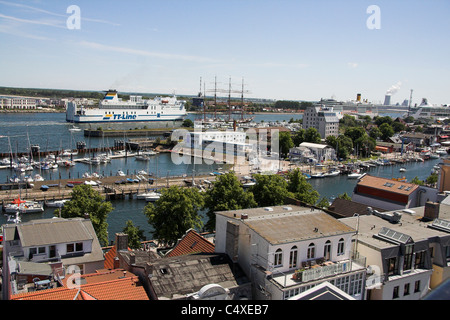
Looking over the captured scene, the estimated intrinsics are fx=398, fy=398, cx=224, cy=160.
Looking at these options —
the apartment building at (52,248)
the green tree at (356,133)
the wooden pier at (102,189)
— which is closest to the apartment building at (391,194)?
the apartment building at (52,248)

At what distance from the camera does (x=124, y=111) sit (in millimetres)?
68250

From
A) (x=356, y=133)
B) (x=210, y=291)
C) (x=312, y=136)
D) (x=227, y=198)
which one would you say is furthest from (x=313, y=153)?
(x=210, y=291)

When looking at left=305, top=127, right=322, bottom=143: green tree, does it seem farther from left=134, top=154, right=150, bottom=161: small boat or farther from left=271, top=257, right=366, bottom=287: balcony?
left=271, top=257, right=366, bottom=287: balcony

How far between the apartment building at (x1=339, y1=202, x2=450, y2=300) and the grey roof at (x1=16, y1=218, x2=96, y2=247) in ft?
19.5

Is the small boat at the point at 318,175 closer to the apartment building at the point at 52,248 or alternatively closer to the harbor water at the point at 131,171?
the harbor water at the point at 131,171

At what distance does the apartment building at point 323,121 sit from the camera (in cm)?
4959

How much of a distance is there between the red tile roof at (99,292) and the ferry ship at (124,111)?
6162cm

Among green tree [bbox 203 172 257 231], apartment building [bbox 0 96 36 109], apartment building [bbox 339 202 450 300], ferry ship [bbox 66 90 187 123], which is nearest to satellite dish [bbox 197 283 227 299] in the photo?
apartment building [bbox 339 202 450 300]

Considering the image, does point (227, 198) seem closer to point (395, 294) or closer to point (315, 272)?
point (395, 294)

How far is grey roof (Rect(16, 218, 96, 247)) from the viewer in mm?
8430

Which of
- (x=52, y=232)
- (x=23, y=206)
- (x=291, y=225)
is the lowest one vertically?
(x=23, y=206)

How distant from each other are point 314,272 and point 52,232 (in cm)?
580

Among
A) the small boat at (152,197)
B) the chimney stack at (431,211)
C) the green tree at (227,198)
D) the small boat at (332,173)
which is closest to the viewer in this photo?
the chimney stack at (431,211)
